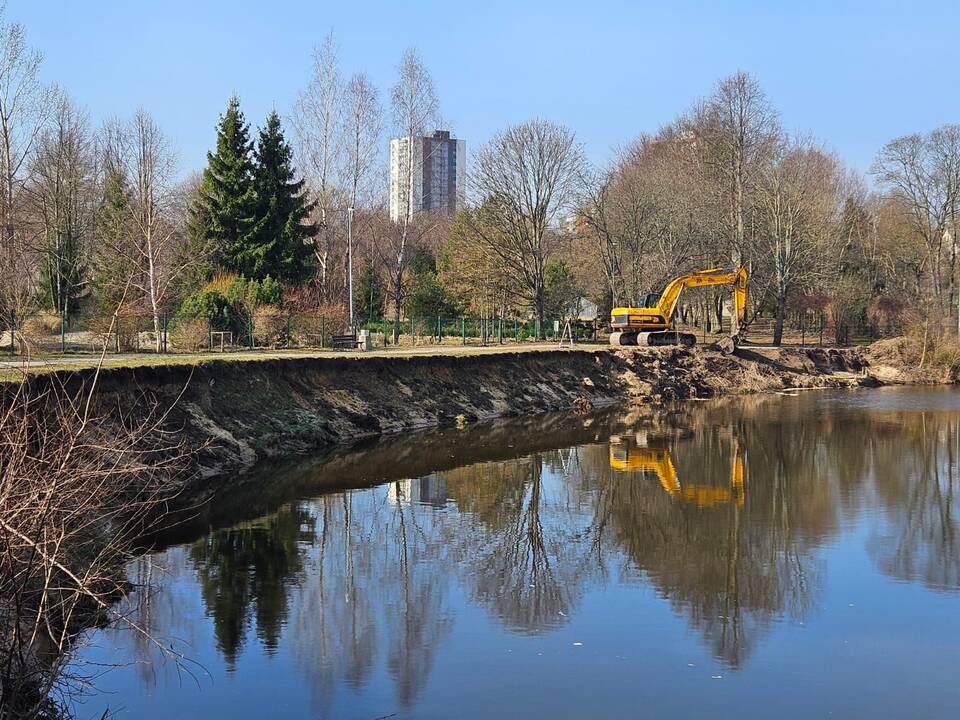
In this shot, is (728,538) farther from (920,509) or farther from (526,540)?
(920,509)

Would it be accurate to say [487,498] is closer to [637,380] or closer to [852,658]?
[852,658]

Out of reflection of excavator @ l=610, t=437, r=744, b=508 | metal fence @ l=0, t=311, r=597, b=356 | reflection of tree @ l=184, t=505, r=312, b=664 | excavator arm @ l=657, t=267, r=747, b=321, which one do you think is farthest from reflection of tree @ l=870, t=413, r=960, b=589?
metal fence @ l=0, t=311, r=597, b=356

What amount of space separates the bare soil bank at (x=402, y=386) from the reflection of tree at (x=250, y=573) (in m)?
→ 1.83

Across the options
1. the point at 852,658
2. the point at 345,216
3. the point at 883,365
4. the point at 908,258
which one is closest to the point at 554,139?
the point at 345,216

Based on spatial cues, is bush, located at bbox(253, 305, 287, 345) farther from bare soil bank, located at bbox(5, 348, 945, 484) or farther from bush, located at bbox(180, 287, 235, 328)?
bare soil bank, located at bbox(5, 348, 945, 484)

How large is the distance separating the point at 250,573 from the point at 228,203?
37.3 meters

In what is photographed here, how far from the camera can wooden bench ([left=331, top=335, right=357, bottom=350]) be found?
4022 cm

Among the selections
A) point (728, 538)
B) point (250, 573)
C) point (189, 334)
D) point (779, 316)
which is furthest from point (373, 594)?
point (779, 316)

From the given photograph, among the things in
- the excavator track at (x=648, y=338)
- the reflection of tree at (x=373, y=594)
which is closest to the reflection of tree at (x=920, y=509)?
the reflection of tree at (x=373, y=594)

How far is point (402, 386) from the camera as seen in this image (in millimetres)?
32906

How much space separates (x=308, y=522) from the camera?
18172 mm

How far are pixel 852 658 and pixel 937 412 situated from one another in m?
28.0

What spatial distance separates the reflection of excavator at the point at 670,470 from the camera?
20531mm

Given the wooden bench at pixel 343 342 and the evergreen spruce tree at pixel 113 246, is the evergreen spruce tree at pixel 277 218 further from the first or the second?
the wooden bench at pixel 343 342
